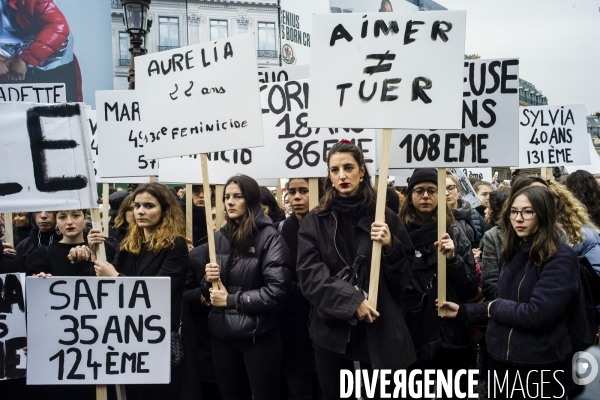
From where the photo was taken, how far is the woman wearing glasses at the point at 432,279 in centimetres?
365

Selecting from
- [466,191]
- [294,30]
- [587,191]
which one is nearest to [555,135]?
[466,191]

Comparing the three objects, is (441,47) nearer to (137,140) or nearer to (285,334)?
(285,334)

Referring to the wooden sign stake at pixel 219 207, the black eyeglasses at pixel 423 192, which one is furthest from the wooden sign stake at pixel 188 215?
the black eyeglasses at pixel 423 192

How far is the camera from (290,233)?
4203 mm

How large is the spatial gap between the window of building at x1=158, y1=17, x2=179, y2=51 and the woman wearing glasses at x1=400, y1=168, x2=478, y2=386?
33.0 meters

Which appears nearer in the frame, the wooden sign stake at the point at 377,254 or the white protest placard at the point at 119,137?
the wooden sign stake at the point at 377,254

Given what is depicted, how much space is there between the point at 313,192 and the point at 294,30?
1144 centimetres

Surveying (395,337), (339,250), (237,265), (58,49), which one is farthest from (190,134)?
(58,49)

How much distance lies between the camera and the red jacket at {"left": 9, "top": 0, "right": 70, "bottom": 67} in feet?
73.5

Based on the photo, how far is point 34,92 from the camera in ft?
16.8

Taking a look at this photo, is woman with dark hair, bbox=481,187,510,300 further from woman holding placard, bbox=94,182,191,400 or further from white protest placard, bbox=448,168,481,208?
woman holding placard, bbox=94,182,191,400

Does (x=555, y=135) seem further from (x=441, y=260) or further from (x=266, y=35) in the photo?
(x=266, y=35)

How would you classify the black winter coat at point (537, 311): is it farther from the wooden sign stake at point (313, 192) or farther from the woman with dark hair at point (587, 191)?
the woman with dark hair at point (587, 191)

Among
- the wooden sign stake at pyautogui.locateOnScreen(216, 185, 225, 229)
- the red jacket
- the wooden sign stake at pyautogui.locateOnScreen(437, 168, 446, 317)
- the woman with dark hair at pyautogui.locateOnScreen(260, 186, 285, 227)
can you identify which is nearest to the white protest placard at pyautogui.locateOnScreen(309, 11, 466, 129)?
the wooden sign stake at pyautogui.locateOnScreen(437, 168, 446, 317)
